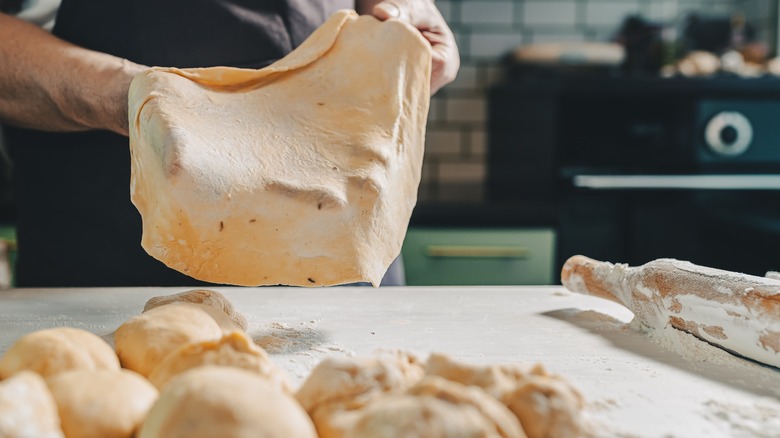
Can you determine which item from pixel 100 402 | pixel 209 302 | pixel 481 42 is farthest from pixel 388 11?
pixel 481 42

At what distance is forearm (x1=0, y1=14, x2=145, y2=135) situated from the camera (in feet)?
3.47

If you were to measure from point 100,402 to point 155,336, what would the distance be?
157mm

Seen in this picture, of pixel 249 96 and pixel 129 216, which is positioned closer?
pixel 249 96

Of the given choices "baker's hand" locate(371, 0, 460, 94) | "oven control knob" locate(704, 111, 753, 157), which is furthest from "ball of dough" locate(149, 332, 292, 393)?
"oven control knob" locate(704, 111, 753, 157)

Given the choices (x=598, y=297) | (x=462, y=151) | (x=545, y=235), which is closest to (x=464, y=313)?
(x=598, y=297)

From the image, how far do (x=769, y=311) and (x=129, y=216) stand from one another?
976 millimetres

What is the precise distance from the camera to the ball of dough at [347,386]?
56cm

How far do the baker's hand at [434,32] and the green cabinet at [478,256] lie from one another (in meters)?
0.81

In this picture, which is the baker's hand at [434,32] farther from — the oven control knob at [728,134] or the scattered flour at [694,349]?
the oven control knob at [728,134]

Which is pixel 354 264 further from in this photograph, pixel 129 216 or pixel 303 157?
pixel 129 216

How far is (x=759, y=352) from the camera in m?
0.80

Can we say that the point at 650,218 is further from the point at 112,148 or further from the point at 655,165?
the point at 112,148

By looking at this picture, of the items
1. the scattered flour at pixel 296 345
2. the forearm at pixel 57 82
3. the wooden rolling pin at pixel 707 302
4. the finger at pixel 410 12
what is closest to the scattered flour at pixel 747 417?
the wooden rolling pin at pixel 707 302

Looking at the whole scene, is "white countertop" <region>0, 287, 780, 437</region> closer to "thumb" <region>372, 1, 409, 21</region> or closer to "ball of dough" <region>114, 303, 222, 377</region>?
"ball of dough" <region>114, 303, 222, 377</region>
